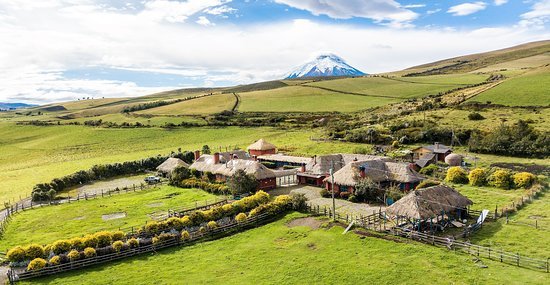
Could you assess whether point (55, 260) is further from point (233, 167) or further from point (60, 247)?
point (233, 167)

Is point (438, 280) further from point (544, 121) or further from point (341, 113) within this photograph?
point (341, 113)

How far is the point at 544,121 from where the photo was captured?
3076 inches

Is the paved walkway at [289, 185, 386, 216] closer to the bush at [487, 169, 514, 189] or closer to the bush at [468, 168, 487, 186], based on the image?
the bush at [468, 168, 487, 186]

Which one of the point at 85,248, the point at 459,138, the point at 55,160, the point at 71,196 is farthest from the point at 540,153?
the point at 55,160

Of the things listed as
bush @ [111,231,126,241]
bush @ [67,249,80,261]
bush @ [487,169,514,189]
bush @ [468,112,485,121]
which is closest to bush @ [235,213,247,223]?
bush @ [111,231,126,241]

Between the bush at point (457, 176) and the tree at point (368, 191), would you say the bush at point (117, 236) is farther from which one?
the bush at point (457, 176)

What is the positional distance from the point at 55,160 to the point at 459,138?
8230cm

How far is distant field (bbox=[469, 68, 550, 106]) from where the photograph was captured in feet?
309

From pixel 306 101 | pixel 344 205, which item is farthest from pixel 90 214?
pixel 306 101

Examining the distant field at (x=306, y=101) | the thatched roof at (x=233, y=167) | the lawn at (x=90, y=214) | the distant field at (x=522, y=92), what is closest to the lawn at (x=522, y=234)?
the thatched roof at (x=233, y=167)

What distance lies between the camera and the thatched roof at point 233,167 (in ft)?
173

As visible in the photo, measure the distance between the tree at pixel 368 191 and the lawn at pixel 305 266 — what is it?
11.0 metres

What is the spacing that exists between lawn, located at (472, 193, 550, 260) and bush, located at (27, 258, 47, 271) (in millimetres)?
33039

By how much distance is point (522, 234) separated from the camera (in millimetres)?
32031
